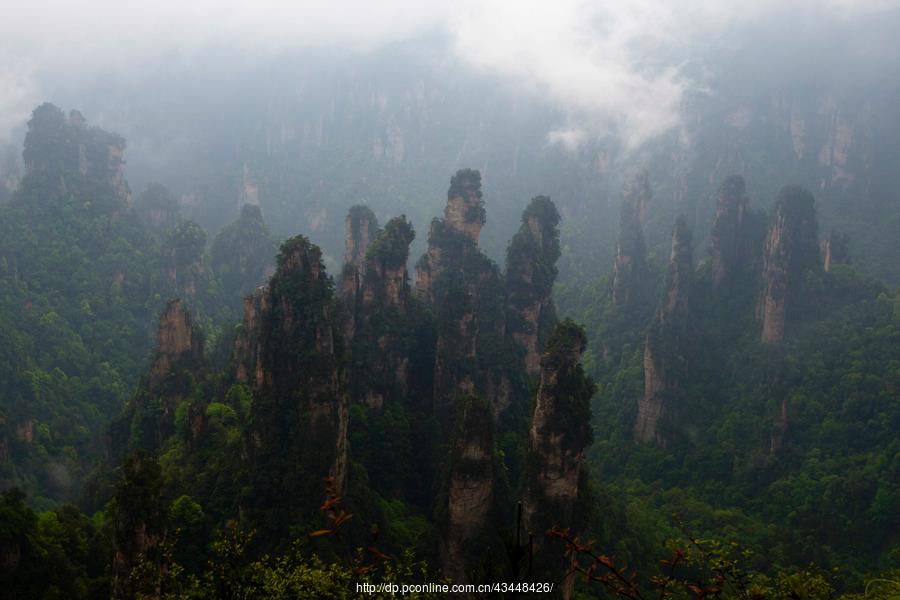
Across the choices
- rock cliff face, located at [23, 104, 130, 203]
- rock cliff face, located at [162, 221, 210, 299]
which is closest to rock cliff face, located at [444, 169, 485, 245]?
rock cliff face, located at [162, 221, 210, 299]

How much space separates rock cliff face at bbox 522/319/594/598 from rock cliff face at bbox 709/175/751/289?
43.7 metres

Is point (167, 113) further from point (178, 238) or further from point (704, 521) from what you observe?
point (704, 521)

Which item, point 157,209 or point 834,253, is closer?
point 834,253

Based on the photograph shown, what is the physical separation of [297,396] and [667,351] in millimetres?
37830

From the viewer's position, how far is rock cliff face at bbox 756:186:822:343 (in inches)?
2427

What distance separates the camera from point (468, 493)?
97.6ft

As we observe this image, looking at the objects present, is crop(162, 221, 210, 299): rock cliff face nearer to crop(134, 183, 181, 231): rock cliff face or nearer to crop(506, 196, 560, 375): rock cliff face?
crop(134, 183, 181, 231): rock cliff face

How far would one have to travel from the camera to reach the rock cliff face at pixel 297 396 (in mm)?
29438

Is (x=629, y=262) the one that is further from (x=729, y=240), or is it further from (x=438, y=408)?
(x=438, y=408)

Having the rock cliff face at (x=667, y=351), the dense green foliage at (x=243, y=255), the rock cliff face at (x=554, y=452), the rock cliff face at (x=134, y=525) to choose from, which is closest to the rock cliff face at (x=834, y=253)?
the rock cliff face at (x=667, y=351)

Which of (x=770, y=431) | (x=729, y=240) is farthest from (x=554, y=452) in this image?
(x=729, y=240)

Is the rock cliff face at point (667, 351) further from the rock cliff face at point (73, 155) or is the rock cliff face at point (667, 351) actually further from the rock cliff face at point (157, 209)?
the rock cliff face at point (157, 209)

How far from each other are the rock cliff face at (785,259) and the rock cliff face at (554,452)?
121 feet

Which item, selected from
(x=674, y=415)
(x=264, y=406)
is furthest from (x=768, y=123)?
(x=264, y=406)
